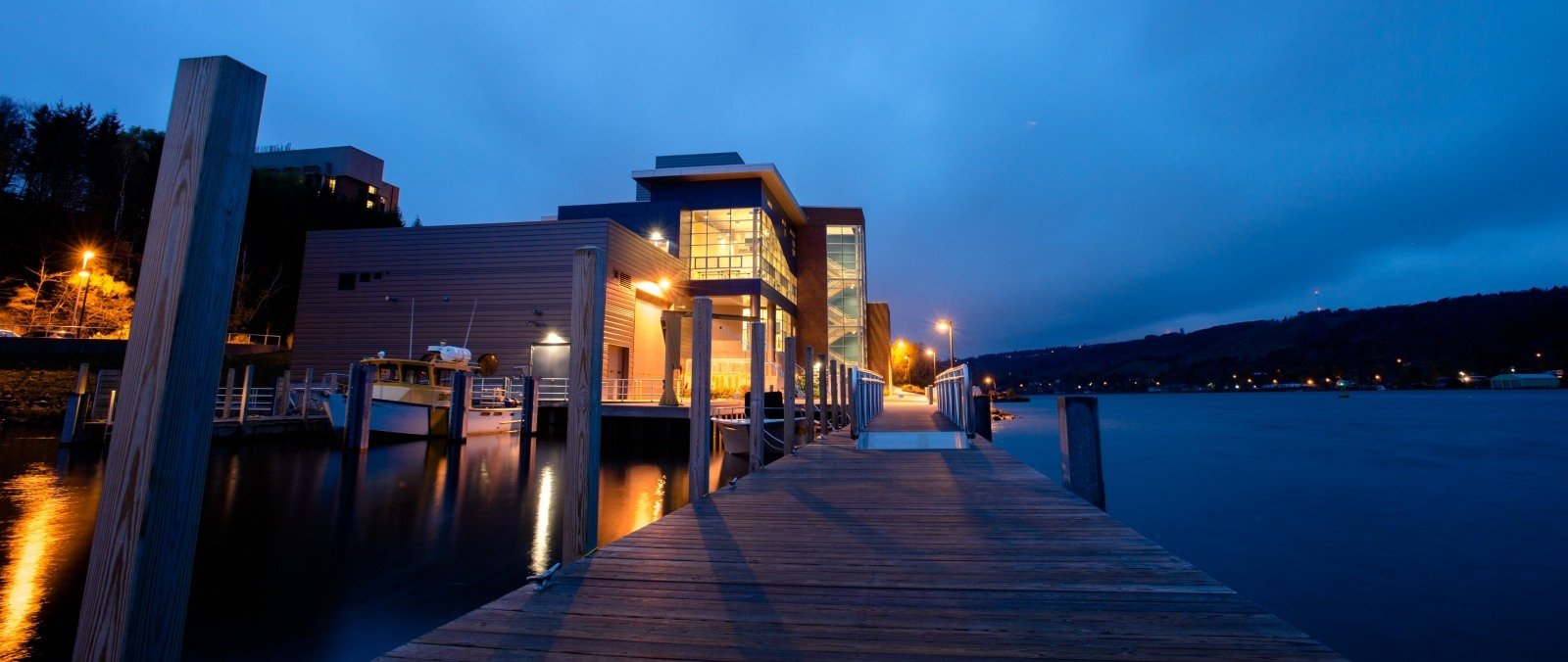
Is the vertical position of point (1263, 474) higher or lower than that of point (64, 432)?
lower

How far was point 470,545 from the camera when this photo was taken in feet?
23.6

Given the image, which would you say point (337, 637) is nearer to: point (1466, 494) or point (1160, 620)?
point (1160, 620)

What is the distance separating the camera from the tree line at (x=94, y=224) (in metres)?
24.6

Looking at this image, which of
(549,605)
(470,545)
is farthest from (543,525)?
(549,605)

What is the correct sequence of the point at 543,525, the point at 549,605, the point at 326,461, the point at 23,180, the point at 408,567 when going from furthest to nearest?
the point at 23,180 < the point at 326,461 < the point at 543,525 < the point at 408,567 < the point at 549,605

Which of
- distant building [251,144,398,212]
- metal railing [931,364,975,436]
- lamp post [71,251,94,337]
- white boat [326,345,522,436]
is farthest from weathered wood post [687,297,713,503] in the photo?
distant building [251,144,398,212]

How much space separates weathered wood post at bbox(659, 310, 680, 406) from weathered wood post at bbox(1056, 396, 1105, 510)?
1270 cm

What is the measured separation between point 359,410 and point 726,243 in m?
16.8

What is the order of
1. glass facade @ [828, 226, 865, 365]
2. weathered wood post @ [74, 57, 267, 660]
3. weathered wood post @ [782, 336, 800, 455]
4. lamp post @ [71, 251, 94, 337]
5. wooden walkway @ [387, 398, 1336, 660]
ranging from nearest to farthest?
weathered wood post @ [74, 57, 267, 660]
wooden walkway @ [387, 398, 1336, 660]
weathered wood post @ [782, 336, 800, 455]
lamp post @ [71, 251, 94, 337]
glass facade @ [828, 226, 865, 365]

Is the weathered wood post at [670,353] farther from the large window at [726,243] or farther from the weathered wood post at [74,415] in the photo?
the weathered wood post at [74,415]

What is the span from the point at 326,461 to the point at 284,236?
32003 mm

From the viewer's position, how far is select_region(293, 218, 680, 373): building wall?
21.7 meters

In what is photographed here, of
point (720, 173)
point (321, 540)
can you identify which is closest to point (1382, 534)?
point (321, 540)

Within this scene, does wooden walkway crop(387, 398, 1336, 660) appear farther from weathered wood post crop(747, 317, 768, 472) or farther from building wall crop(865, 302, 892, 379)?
building wall crop(865, 302, 892, 379)
